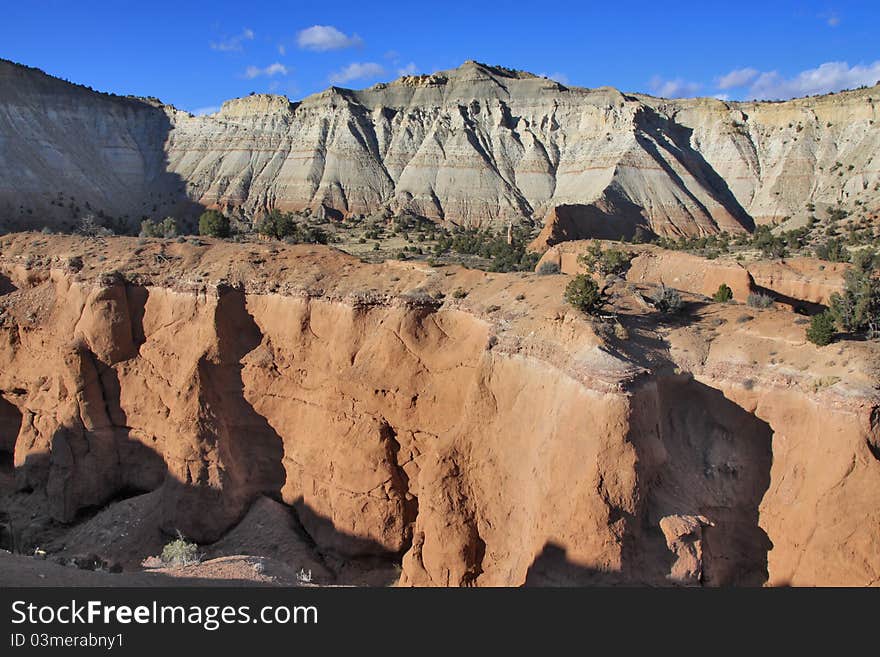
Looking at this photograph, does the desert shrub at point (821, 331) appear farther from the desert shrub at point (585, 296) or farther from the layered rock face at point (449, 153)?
the layered rock face at point (449, 153)

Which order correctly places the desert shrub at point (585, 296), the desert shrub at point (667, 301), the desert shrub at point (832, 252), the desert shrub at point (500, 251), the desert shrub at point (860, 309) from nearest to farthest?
1. the desert shrub at point (860, 309)
2. the desert shrub at point (585, 296)
3. the desert shrub at point (667, 301)
4. the desert shrub at point (500, 251)
5. the desert shrub at point (832, 252)

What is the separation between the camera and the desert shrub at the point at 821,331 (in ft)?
46.4

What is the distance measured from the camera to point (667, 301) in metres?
17.1

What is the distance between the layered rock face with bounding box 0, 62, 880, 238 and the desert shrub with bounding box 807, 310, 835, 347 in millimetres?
45983

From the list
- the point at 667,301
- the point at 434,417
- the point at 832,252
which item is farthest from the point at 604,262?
the point at 832,252

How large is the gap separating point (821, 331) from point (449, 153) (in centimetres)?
6948

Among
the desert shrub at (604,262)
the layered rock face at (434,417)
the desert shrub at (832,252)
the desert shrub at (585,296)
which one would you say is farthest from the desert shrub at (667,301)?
the desert shrub at (832,252)

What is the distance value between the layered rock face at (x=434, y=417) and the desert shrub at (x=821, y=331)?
0.30m

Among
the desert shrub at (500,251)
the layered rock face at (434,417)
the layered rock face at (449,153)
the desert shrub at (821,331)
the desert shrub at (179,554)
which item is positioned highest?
the layered rock face at (449,153)

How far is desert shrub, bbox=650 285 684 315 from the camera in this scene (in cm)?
1702

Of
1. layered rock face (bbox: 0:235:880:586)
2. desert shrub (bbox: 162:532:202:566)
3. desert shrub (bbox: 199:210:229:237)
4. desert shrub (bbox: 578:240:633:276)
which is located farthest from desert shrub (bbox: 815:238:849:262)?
desert shrub (bbox: 162:532:202:566)

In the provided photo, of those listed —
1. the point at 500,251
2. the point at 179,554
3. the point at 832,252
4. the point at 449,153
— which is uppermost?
the point at 449,153

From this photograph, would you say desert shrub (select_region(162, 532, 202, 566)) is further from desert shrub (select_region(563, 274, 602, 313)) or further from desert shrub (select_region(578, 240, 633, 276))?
desert shrub (select_region(578, 240, 633, 276))

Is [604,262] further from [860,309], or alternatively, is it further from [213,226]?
[213,226]
